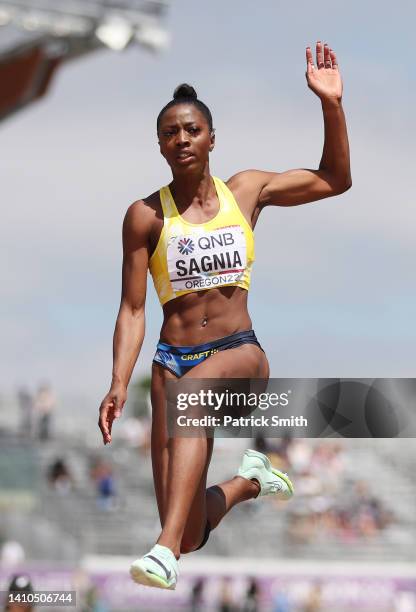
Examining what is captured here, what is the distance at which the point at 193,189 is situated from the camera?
28.0ft

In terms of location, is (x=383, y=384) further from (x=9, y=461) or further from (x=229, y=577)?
(x=9, y=461)

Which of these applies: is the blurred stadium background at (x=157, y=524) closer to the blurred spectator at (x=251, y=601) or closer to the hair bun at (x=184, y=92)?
the blurred spectator at (x=251, y=601)

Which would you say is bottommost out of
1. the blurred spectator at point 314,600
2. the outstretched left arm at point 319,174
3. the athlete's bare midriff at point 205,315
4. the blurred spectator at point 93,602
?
the blurred spectator at point 314,600

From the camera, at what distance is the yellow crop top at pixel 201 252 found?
8.41 metres

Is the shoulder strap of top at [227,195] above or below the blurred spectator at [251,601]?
above

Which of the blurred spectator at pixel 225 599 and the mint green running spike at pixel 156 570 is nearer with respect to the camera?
the mint green running spike at pixel 156 570

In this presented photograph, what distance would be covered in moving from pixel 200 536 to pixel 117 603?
50.2 feet

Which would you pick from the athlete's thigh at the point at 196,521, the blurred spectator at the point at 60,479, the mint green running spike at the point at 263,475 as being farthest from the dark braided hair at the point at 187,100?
the blurred spectator at the point at 60,479

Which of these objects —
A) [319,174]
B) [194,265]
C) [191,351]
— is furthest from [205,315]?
[319,174]

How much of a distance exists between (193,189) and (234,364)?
1.04 metres

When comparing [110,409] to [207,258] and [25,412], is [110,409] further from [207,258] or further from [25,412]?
[25,412]

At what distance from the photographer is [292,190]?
8.80 metres

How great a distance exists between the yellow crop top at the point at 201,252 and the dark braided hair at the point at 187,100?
506 millimetres

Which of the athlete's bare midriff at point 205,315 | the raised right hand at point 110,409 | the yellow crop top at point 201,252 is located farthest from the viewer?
the athlete's bare midriff at point 205,315
